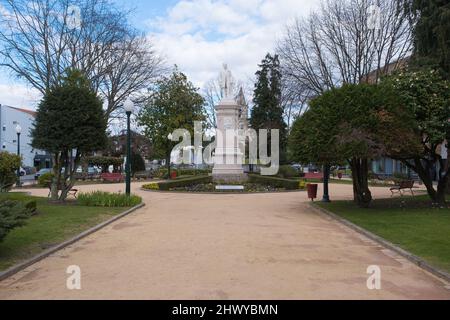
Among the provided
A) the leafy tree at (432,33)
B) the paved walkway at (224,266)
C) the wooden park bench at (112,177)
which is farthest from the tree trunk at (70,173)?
the wooden park bench at (112,177)

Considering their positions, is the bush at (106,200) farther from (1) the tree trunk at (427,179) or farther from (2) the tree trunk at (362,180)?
(1) the tree trunk at (427,179)

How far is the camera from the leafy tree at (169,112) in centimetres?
5309

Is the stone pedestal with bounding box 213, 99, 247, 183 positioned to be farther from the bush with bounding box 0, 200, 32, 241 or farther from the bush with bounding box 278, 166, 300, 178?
the bush with bounding box 0, 200, 32, 241

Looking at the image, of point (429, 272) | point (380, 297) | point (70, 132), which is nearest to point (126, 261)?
point (380, 297)

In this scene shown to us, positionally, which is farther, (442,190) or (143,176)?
(143,176)

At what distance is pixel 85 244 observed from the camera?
10.6 m

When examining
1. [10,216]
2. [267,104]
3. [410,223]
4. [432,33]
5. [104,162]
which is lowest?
[410,223]

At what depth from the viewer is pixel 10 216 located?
836 centimetres

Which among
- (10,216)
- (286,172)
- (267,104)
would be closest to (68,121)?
Answer: (10,216)

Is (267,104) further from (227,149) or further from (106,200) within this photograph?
(106,200)

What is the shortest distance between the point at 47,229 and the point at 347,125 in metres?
9.99

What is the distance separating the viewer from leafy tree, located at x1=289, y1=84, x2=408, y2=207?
15.4 metres

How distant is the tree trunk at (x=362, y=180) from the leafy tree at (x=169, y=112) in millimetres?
35664

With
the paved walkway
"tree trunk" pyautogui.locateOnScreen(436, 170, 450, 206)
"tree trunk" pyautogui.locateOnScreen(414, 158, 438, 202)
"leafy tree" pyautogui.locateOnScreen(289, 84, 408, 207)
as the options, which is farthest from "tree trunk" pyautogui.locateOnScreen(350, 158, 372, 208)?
the paved walkway
